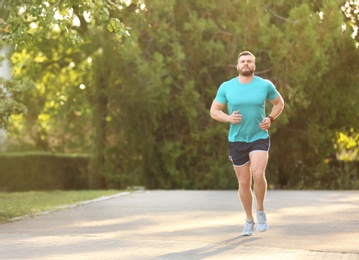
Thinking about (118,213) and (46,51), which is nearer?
(118,213)

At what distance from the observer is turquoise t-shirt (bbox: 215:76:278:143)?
1155 centimetres

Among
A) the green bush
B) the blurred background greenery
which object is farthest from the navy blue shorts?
the green bush

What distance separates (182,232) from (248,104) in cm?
187

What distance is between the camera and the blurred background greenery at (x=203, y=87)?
84.1 ft

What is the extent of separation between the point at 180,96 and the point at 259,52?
2349 mm

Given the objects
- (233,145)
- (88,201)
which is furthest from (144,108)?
(233,145)

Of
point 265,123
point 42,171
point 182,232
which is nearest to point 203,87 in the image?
point 42,171

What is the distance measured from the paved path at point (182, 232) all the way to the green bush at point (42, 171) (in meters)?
13.7

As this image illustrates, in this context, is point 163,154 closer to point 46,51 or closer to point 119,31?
point 46,51

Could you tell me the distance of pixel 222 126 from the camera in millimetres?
26828

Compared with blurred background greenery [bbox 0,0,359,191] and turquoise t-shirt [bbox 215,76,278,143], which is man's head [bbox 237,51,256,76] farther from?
blurred background greenery [bbox 0,0,359,191]

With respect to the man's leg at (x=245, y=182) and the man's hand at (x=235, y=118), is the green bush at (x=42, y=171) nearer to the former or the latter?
the man's leg at (x=245, y=182)

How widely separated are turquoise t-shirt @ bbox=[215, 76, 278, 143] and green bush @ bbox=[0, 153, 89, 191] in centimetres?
2039

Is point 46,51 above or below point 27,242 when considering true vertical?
above
